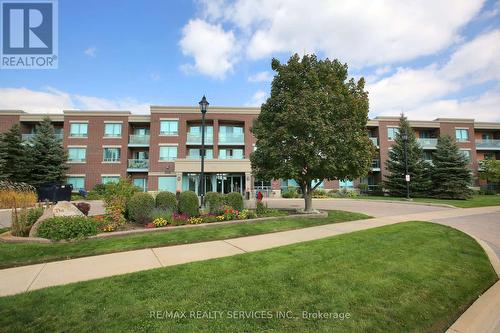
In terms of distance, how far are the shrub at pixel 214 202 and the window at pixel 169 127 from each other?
26.0 meters

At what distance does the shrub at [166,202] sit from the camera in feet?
39.5

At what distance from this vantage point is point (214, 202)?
12820mm

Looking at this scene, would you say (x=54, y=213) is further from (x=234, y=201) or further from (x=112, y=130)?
(x=112, y=130)

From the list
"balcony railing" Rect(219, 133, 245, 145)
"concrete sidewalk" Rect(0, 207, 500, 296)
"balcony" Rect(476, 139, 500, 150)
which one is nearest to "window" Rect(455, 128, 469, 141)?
"balcony" Rect(476, 139, 500, 150)

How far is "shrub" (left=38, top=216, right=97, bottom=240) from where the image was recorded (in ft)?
27.5

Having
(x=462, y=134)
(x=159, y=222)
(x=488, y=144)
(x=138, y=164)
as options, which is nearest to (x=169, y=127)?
(x=138, y=164)

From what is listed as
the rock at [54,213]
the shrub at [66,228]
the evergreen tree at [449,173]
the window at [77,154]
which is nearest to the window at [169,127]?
the window at [77,154]

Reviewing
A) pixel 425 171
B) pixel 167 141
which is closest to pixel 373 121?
pixel 425 171

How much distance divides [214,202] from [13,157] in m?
30.3

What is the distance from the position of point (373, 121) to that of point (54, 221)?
131 feet

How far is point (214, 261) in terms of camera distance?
20.3ft

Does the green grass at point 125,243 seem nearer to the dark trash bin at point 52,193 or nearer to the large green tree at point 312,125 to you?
the large green tree at point 312,125

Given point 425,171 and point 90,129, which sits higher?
point 90,129

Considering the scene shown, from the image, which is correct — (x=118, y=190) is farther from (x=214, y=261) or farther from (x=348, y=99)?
(x=348, y=99)
